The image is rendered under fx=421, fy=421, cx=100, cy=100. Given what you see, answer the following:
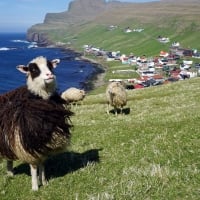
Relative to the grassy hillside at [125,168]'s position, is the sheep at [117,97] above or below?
below

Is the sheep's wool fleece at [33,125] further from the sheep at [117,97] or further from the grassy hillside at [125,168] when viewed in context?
the sheep at [117,97]

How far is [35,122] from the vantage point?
10.9 metres

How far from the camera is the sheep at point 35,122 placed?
1086 cm

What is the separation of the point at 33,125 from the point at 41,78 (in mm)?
1236

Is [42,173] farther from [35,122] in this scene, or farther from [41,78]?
[41,78]

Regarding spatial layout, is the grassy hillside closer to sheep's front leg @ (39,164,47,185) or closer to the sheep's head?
sheep's front leg @ (39,164,47,185)

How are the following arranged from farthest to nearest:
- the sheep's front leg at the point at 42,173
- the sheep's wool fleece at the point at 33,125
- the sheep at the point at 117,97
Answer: the sheep at the point at 117,97
the sheep's front leg at the point at 42,173
the sheep's wool fleece at the point at 33,125

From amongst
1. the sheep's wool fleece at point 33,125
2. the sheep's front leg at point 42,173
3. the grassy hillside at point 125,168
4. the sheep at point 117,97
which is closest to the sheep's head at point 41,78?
the sheep's wool fleece at point 33,125

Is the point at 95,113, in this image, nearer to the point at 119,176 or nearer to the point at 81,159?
the point at 81,159

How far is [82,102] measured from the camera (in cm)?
4375

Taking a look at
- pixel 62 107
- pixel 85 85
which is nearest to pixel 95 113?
pixel 62 107

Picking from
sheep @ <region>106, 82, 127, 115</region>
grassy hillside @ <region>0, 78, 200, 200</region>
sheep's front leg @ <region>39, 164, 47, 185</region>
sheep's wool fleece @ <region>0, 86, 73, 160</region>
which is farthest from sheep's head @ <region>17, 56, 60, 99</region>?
sheep @ <region>106, 82, 127, 115</region>

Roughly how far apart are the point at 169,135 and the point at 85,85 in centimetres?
12674

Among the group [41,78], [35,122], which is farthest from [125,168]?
[41,78]
